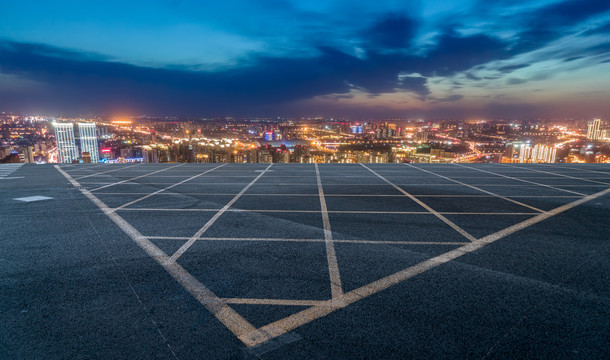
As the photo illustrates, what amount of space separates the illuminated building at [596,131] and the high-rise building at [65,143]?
64.1m

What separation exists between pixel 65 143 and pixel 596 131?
69.9 m

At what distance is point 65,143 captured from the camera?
40250 mm

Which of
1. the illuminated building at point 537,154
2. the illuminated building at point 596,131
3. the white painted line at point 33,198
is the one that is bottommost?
the white painted line at point 33,198

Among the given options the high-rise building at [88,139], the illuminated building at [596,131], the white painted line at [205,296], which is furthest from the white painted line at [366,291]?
the illuminated building at [596,131]

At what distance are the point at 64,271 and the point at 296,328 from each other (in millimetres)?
3143

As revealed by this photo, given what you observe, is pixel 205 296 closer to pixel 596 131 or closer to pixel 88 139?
pixel 88 139

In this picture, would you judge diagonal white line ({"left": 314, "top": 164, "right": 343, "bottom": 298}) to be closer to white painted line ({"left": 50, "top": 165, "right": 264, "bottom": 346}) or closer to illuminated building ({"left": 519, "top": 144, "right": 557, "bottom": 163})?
white painted line ({"left": 50, "top": 165, "right": 264, "bottom": 346})

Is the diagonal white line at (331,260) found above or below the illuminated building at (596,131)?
below

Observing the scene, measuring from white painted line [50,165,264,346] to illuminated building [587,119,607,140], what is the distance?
48.5 m

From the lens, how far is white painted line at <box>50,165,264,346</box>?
2.61 meters

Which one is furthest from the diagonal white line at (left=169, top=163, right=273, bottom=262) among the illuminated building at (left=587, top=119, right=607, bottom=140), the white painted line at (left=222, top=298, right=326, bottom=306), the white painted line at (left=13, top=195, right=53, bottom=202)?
the illuminated building at (left=587, top=119, right=607, bottom=140)

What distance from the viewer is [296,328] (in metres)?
2.70

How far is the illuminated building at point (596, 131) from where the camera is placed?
3697cm

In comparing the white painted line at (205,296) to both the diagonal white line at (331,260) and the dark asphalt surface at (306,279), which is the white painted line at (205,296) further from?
the diagonal white line at (331,260)
